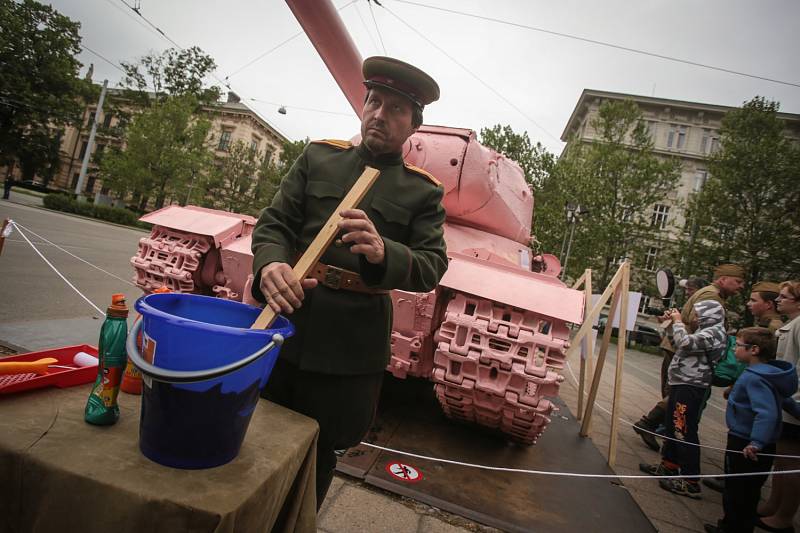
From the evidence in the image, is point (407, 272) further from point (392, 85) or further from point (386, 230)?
point (392, 85)

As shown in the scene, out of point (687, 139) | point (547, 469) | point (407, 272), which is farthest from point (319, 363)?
point (687, 139)

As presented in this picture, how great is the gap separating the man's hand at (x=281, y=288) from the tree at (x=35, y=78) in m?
20.2

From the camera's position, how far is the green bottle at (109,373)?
103cm

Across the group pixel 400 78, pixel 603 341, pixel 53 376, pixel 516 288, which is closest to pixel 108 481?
pixel 53 376

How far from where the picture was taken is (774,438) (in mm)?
3107

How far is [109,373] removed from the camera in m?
1.05

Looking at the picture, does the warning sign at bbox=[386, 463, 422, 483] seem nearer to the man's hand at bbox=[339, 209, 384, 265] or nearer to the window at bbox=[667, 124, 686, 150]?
the man's hand at bbox=[339, 209, 384, 265]

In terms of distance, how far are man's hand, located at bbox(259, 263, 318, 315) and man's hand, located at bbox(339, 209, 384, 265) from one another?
18 centimetres

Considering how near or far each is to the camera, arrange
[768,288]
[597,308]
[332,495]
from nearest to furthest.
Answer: [332,495], [768,288], [597,308]

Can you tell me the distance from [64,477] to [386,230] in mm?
1113

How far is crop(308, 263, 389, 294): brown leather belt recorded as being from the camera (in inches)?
57.9

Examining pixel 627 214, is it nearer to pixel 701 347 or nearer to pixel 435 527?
pixel 701 347

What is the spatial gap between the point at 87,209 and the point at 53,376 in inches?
994

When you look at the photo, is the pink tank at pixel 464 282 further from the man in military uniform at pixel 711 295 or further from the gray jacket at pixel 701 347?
the man in military uniform at pixel 711 295
